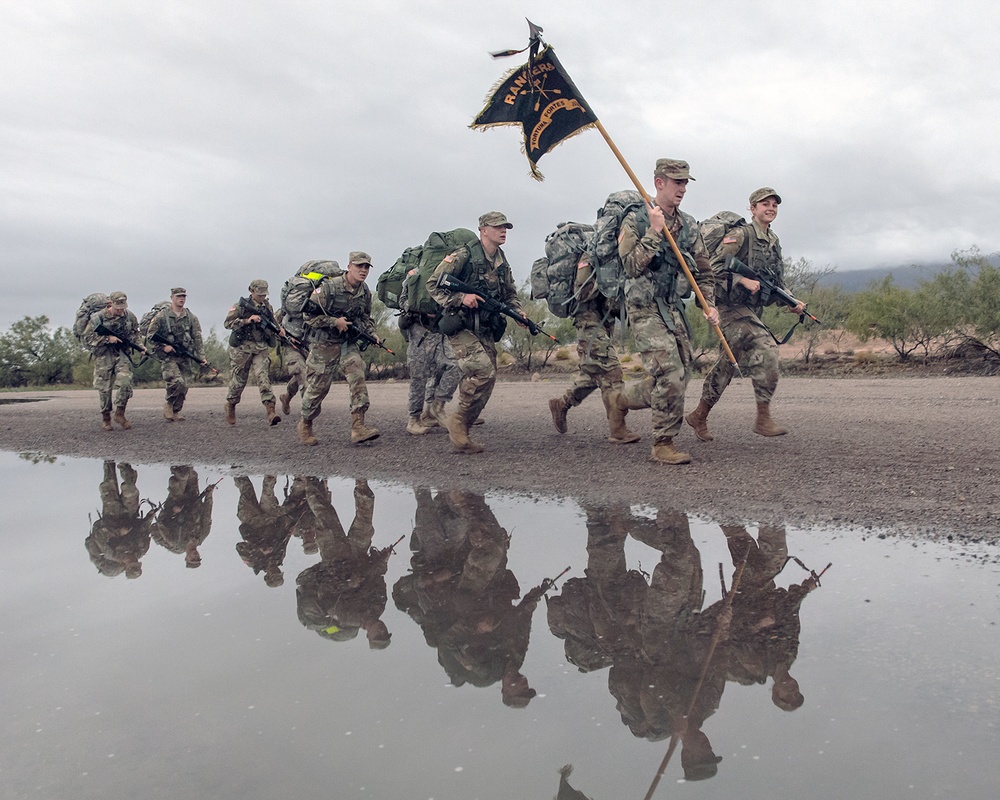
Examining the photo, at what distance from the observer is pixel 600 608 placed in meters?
4.39

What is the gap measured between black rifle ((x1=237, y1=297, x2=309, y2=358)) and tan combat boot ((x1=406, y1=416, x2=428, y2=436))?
3006 mm

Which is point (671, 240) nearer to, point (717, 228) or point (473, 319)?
point (717, 228)

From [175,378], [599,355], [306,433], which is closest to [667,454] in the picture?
[599,355]

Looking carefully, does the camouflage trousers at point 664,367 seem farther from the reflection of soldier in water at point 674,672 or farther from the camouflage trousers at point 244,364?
the camouflage trousers at point 244,364

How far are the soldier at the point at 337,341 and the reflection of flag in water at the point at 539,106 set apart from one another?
3018 millimetres

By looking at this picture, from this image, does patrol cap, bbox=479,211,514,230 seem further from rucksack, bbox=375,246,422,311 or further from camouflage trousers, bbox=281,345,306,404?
camouflage trousers, bbox=281,345,306,404

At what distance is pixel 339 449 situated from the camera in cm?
1049

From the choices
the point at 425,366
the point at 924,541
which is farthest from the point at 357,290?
the point at 924,541

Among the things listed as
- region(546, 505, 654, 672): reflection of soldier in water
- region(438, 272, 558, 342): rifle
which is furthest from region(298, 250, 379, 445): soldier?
region(546, 505, 654, 672): reflection of soldier in water

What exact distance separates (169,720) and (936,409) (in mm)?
9796

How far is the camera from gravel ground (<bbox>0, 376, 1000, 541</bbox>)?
609 centimetres

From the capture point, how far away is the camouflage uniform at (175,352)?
15203mm

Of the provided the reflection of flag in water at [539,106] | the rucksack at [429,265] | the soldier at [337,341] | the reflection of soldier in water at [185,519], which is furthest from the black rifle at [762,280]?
the reflection of soldier in water at [185,519]

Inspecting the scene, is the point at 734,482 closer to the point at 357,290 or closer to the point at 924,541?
the point at 924,541
